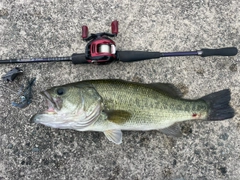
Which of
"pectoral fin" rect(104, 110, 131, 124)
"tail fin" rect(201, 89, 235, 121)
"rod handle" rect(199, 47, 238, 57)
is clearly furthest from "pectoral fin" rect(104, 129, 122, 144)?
"rod handle" rect(199, 47, 238, 57)

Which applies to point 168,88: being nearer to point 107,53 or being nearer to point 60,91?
point 107,53

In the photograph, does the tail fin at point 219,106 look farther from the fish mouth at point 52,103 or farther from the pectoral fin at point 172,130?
the fish mouth at point 52,103

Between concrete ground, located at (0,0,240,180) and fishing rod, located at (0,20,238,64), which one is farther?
concrete ground, located at (0,0,240,180)

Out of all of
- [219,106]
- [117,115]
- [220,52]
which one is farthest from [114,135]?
[220,52]

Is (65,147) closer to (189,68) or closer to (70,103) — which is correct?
(70,103)

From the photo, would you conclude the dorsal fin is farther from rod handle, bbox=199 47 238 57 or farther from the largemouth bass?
rod handle, bbox=199 47 238 57

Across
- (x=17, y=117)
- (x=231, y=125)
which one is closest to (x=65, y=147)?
(x=17, y=117)

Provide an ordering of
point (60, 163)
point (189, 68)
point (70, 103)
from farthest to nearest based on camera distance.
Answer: point (189, 68), point (60, 163), point (70, 103)
